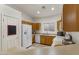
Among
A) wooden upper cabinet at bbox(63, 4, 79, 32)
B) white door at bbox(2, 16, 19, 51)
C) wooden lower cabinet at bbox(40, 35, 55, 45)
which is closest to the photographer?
wooden upper cabinet at bbox(63, 4, 79, 32)

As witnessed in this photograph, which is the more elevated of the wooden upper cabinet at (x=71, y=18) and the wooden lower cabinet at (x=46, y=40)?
the wooden upper cabinet at (x=71, y=18)

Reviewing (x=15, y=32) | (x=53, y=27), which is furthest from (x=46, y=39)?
(x=15, y=32)

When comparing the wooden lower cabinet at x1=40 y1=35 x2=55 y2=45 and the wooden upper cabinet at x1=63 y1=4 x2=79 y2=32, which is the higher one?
the wooden upper cabinet at x1=63 y1=4 x2=79 y2=32

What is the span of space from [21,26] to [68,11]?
3.19 metres

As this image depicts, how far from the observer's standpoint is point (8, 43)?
332 cm

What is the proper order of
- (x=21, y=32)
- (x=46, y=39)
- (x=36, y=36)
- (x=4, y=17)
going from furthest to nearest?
1. (x=36, y=36)
2. (x=46, y=39)
3. (x=21, y=32)
4. (x=4, y=17)

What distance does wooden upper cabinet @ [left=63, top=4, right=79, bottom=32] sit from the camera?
4.73ft

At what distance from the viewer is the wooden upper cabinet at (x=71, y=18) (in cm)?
144

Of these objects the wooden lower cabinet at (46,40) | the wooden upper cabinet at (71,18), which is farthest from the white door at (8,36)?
the wooden upper cabinet at (71,18)

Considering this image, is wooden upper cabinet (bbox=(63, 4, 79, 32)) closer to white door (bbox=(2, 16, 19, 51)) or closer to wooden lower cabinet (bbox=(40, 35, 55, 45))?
white door (bbox=(2, 16, 19, 51))

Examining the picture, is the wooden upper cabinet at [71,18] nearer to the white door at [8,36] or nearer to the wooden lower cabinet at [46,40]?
the white door at [8,36]

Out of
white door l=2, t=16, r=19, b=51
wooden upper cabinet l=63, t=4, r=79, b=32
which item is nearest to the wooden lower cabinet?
white door l=2, t=16, r=19, b=51

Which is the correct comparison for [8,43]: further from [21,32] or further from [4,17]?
[21,32]

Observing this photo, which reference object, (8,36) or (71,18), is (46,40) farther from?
(71,18)
